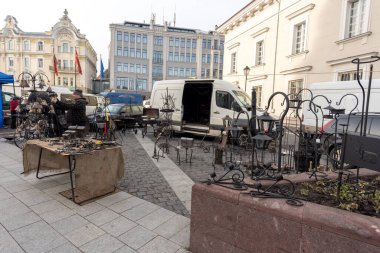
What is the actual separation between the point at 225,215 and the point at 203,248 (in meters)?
0.52

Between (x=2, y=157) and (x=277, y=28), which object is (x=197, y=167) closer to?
(x=2, y=157)

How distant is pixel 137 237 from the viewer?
2.92 m

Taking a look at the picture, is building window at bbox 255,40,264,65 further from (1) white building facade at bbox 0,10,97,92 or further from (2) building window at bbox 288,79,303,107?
(1) white building facade at bbox 0,10,97,92

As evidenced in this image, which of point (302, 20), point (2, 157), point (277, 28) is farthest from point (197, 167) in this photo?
point (277, 28)

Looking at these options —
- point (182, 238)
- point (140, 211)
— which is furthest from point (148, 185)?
point (182, 238)

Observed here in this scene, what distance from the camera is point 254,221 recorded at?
210 centimetres

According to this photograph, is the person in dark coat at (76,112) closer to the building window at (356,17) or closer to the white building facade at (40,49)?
the building window at (356,17)

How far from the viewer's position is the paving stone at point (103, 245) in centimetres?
265

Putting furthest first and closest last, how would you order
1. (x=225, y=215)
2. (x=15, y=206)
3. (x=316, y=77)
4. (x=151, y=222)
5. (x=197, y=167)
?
(x=316, y=77) < (x=197, y=167) < (x=15, y=206) < (x=151, y=222) < (x=225, y=215)

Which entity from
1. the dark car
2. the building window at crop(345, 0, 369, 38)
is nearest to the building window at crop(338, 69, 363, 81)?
the building window at crop(345, 0, 369, 38)

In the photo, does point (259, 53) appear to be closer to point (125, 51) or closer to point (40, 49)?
point (125, 51)

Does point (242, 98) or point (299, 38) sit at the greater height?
point (299, 38)

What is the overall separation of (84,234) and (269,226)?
7.79 feet

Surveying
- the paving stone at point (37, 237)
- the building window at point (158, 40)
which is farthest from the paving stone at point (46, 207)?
the building window at point (158, 40)
